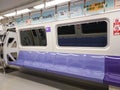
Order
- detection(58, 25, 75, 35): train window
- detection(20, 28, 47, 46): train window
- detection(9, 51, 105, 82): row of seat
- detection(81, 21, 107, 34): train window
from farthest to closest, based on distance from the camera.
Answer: detection(20, 28, 47, 46): train window
detection(58, 25, 75, 35): train window
detection(81, 21, 107, 34): train window
detection(9, 51, 105, 82): row of seat

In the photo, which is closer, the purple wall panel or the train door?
the purple wall panel

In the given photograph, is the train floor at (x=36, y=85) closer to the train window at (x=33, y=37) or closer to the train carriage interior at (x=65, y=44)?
the train carriage interior at (x=65, y=44)

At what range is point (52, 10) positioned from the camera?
440 centimetres

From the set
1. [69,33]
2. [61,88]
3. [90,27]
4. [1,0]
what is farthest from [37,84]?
[1,0]

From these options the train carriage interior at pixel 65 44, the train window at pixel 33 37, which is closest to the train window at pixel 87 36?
the train carriage interior at pixel 65 44

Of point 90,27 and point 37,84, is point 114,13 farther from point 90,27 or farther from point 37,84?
point 37,84

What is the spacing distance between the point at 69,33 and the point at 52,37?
495 millimetres

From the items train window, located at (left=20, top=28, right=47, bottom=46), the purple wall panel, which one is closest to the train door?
train window, located at (left=20, top=28, right=47, bottom=46)

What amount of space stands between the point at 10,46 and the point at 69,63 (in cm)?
255

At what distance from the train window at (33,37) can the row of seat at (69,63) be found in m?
0.39

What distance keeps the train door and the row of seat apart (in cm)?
42

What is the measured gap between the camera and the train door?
5.29 m

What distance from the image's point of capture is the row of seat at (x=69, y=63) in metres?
3.24

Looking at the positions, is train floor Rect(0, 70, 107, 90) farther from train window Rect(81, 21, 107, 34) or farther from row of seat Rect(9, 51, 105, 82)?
train window Rect(81, 21, 107, 34)
